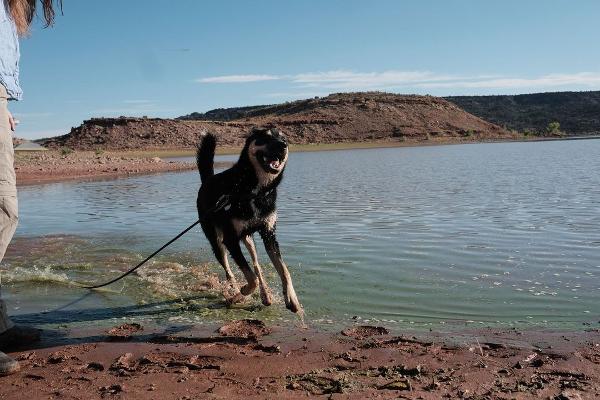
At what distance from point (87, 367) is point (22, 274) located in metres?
3.35

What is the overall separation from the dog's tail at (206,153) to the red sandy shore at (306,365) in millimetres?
2291

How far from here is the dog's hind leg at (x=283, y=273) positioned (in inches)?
202

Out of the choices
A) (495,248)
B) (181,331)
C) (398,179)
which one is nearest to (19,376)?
(181,331)

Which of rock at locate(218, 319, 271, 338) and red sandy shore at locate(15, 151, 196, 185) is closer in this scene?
rock at locate(218, 319, 271, 338)

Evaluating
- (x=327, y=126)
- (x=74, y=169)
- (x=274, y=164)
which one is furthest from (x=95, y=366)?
(x=327, y=126)

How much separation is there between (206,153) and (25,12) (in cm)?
273

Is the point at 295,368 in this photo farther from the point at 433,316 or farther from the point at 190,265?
the point at 190,265

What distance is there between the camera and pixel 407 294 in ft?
19.0

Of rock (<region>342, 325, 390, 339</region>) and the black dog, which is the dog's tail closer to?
the black dog

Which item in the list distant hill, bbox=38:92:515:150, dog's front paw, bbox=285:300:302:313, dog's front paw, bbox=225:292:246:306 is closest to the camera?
dog's front paw, bbox=285:300:302:313

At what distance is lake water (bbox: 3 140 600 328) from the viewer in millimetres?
5340

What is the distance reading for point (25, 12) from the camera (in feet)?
13.3

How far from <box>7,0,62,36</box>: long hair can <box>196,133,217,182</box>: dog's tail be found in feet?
8.42

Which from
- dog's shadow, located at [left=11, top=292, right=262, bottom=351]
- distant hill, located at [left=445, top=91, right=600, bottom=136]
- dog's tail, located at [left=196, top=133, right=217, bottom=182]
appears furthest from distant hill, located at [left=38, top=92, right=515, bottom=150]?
dog's shadow, located at [left=11, top=292, right=262, bottom=351]
